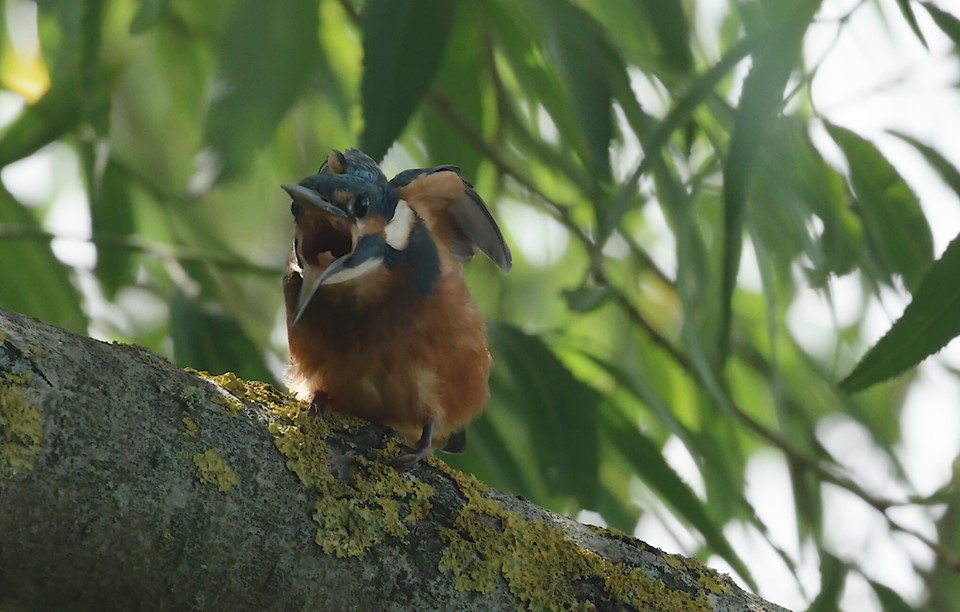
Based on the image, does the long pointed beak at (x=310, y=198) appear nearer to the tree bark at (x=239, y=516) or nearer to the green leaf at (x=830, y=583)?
the tree bark at (x=239, y=516)

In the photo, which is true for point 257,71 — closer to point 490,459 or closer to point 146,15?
point 146,15

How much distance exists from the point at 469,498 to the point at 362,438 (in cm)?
22

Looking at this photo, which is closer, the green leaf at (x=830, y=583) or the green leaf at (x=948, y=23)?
the green leaf at (x=948, y=23)

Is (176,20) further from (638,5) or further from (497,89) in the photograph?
(638,5)

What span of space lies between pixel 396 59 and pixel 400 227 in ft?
1.28

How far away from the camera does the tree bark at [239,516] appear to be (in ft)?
4.48

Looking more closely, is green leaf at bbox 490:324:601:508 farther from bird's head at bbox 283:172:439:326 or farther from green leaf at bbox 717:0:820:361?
green leaf at bbox 717:0:820:361

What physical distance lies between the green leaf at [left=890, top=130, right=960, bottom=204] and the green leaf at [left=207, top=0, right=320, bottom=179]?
1.62 m

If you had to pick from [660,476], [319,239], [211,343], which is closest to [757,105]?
[319,239]

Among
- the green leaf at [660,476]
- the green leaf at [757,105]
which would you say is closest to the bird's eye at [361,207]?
the green leaf at [757,105]

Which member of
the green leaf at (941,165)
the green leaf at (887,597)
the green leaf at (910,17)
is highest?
the green leaf at (910,17)

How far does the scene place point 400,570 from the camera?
65.7 inches

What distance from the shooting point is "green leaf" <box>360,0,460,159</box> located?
Answer: 2.61 meters

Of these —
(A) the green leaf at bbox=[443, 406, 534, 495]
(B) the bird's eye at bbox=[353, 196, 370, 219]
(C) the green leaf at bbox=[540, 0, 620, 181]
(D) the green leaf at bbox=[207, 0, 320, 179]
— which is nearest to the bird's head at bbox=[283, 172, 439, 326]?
(B) the bird's eye at bbox=[353, 196, 370, 219]
